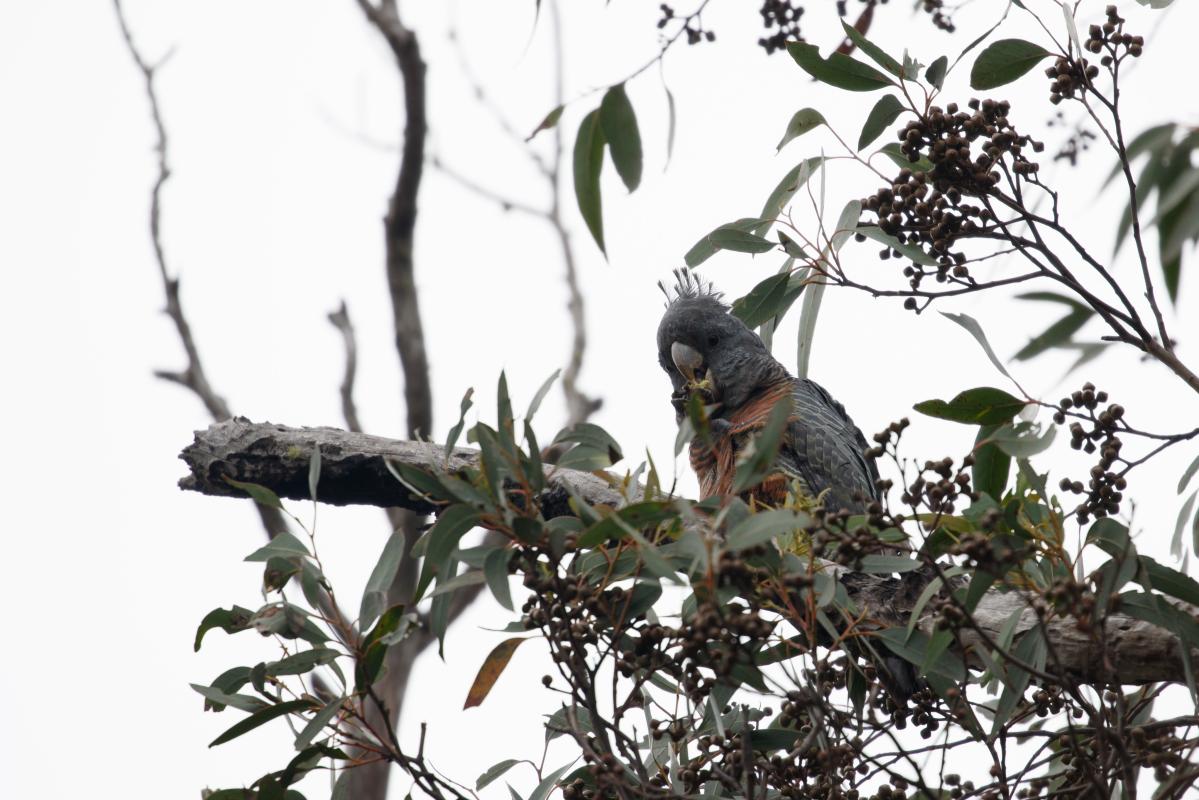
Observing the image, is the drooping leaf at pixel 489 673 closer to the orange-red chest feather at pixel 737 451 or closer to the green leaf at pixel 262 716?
the green leaf at pixel 262 716

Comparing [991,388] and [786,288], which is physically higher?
[786,288]

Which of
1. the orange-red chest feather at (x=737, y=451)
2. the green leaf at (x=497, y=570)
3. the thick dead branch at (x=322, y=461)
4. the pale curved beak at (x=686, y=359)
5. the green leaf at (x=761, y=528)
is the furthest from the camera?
the pale curved beak at (x=686, y=359)

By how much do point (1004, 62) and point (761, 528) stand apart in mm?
1091

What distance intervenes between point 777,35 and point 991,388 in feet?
A: 4.78

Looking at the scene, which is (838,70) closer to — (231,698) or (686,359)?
(231,698)

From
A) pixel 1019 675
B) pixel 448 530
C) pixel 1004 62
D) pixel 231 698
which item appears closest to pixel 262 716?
pixel 231 698

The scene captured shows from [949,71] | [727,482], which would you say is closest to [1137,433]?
[949,71]

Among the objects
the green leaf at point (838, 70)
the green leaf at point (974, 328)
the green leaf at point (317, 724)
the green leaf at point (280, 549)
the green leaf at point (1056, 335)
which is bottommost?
the green leaf at point (317, 724)

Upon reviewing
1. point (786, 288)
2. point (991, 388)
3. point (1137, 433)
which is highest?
point (786, 288)

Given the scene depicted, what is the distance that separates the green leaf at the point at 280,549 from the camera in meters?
1.63

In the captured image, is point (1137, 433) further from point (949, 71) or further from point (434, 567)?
point (434, 567)

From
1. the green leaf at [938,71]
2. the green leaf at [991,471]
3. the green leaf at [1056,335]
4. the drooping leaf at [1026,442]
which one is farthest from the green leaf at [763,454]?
the green leaf at [1056,335]

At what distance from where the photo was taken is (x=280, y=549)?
164 centimetres

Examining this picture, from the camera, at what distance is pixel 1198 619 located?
1.62 m
